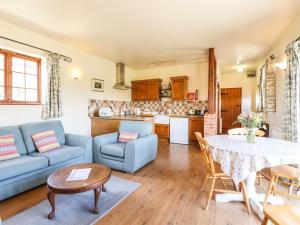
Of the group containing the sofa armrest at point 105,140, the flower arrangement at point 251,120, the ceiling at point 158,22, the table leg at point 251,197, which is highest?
the ceiling at point 158,22

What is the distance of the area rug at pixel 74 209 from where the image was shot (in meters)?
1.72

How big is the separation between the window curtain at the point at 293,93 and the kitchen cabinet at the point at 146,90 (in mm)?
3706

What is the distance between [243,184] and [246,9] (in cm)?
238

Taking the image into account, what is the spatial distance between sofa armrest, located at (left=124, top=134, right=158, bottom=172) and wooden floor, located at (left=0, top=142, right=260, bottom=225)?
0.15m

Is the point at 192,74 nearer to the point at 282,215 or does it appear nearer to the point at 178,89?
the point at 178,89

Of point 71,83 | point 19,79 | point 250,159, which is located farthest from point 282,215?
point 71,83

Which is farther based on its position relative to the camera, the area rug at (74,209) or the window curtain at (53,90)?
the window curtain at (53,90)

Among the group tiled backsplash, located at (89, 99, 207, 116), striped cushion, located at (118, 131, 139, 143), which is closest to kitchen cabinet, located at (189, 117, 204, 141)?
tiled backsplash, located at (89, 99, 207, 116)

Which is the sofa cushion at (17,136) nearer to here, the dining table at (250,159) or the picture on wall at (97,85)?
the picture on wall at (97,85)

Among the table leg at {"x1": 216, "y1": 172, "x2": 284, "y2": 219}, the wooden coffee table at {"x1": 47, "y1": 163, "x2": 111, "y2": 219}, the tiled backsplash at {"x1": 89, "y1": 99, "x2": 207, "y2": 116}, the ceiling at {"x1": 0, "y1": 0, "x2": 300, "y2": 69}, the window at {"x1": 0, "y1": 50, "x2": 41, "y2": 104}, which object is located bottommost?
the table leg at {"x1": 216, "y1": 172, "x2": 284, "y2": 219}

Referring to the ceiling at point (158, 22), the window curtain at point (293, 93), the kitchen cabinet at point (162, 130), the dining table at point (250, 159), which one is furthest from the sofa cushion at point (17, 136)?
the window curtain at point (293, 93)

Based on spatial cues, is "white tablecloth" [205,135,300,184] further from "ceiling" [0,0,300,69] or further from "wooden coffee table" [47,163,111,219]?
"ceiling" [0,0,300,69]

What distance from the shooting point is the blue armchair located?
2.85m

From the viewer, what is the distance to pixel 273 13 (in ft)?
8.39
